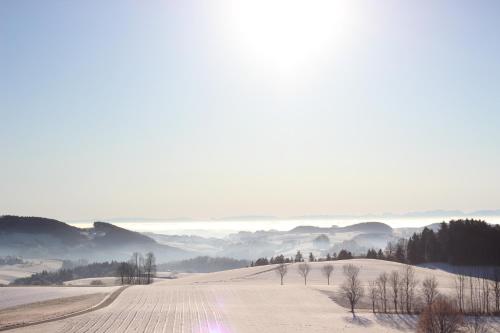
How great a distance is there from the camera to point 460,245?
148 meters

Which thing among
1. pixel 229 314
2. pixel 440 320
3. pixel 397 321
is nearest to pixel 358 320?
pixel 397 321

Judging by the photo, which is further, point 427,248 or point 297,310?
point 427,248

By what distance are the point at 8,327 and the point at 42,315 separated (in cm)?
951

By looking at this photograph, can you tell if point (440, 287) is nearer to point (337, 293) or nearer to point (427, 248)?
point (337, 293)

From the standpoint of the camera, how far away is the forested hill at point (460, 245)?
14350cm

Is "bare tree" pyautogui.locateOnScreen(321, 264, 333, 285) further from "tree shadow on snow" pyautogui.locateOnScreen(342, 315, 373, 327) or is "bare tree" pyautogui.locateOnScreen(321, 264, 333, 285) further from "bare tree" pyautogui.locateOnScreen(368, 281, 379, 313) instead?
"tree shadow on snow" pyautogui.locateOnScreen(342, 315, 373, 327)

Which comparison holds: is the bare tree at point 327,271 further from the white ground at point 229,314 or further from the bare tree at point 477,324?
the bare tree at point 477,324

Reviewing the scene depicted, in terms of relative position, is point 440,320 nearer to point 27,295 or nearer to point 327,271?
point 327,271

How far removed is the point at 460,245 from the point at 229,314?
113140 mm

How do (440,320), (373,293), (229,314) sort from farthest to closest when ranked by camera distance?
(373,293), (229,314), (440,320)

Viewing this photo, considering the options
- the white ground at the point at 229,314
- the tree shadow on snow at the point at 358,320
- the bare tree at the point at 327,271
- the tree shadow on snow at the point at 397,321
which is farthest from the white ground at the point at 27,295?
the bare tree at the point at 327,271

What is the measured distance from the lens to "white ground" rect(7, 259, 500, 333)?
5369cm

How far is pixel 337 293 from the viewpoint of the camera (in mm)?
89750

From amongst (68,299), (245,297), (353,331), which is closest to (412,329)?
(353,331)
